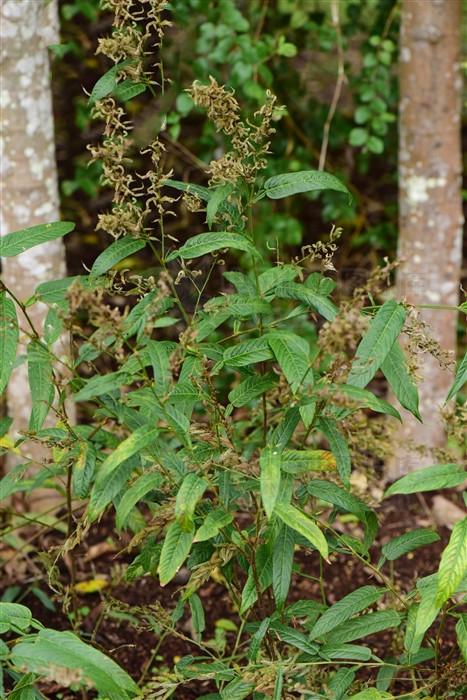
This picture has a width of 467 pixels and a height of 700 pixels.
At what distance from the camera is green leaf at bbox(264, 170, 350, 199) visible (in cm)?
191

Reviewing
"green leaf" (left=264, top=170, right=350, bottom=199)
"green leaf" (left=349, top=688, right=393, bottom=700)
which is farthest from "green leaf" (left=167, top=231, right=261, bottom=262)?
"green leaf" (left=349, top=688, right=393, bottom=700)

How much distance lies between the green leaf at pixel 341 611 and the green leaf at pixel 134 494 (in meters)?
0.45

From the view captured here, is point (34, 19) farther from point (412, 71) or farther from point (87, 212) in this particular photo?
point (87, 212)

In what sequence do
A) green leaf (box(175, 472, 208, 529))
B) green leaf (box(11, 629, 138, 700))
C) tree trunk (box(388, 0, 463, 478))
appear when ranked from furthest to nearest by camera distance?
tree trunk (box(388, 0, 463, 478)) → green leaf (box(175, 472, 208, 529)) → green leaf (box(11, 629, 138, 700))

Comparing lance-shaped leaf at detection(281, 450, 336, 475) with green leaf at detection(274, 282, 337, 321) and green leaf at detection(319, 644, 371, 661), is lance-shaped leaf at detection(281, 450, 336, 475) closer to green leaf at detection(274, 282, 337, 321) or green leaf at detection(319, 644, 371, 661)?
green leaf at detection(274, 282, 337, 321)

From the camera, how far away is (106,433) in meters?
2.18

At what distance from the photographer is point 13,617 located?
1.81m

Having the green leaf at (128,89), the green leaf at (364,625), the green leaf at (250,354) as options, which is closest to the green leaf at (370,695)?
the green leaf at (364,625)

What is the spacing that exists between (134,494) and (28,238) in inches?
22.6

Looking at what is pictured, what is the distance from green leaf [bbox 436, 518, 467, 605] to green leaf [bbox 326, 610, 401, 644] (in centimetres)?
33

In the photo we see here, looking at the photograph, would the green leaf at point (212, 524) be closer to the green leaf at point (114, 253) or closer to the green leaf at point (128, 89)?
the green leaf at point (114, 253)

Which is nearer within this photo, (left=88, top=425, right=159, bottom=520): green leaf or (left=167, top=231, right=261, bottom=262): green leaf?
(left=88, top=425, right=159, bottom=520): green leaf

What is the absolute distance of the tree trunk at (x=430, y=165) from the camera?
12.2ft

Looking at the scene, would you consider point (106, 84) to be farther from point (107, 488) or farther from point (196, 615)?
point (196, 615)
